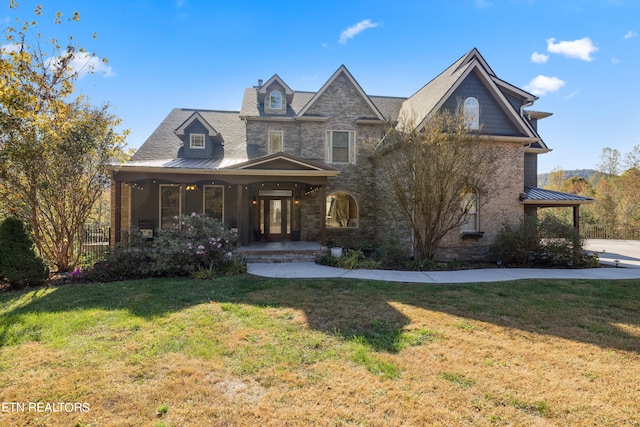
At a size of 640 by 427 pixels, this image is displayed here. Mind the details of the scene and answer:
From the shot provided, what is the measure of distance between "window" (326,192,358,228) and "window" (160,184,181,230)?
24.4 ft

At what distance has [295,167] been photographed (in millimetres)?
12414

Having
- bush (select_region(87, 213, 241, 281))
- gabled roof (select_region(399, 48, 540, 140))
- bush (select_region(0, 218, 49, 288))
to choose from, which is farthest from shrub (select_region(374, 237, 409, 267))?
bush (select_region(0, 218, 49, 288))

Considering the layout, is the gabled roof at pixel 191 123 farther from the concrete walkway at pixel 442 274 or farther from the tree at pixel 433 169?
the tree at pixel 433 169

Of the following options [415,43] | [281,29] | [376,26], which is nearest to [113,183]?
[281,29]

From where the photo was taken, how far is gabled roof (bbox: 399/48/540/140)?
11892 millimetres

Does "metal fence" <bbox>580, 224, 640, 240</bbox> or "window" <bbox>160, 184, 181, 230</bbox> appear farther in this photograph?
"metal fence" <bbox>580, 224, 640, 240</bbox>

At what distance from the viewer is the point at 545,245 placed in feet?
35.4

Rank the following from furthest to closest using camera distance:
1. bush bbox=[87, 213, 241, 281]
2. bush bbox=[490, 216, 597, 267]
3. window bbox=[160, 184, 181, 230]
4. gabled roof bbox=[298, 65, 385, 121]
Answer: gabled roof bbox=[298, 65, 385, 121] → window bbox=[160, 184, 181, 230] → bush bbox=[490, 216, 597, 267] → bush bbox=[87, 213, 241, 281]

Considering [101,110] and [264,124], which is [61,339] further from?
[264,124]

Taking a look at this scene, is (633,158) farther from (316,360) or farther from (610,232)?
(316,360)

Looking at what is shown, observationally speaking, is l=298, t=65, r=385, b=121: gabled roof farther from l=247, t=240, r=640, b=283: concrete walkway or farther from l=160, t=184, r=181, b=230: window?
l=247, t=240, r=640, b=283: concrete walkway

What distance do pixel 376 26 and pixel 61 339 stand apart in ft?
42.7

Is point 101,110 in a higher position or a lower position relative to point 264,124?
lower

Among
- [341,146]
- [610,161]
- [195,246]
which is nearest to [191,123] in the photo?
[341,146]
